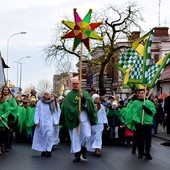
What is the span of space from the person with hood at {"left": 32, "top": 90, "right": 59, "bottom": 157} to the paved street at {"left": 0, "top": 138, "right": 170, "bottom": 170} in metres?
0.26

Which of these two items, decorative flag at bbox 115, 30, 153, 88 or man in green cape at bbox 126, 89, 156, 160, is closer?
man in green cape at bbox 126, 89, 156, 160

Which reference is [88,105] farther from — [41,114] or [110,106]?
[110,106]

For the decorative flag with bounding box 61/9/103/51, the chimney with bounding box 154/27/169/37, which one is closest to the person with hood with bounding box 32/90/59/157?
the decorative flag with bounding box 61/9/103/51

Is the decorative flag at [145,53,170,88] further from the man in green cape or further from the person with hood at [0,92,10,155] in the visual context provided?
the person with hood at [0,92,10,155]

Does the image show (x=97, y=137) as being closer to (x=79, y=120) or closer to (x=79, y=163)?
(x=79, y=120)

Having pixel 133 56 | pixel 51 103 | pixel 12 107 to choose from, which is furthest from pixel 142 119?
pixel 133 56

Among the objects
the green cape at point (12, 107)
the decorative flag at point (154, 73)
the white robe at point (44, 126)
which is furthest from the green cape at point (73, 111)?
the decorative flag at point (154, 73)

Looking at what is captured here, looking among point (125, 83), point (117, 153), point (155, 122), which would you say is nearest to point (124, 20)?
point (155, 122)

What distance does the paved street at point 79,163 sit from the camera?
11.1 m

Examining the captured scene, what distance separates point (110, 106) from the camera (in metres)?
17.1

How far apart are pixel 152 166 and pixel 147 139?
143cm

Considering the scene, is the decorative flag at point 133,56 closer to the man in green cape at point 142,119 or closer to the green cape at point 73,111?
the man in green cape at point 142,119

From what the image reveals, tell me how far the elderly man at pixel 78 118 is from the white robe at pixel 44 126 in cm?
110

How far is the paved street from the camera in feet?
36.6
